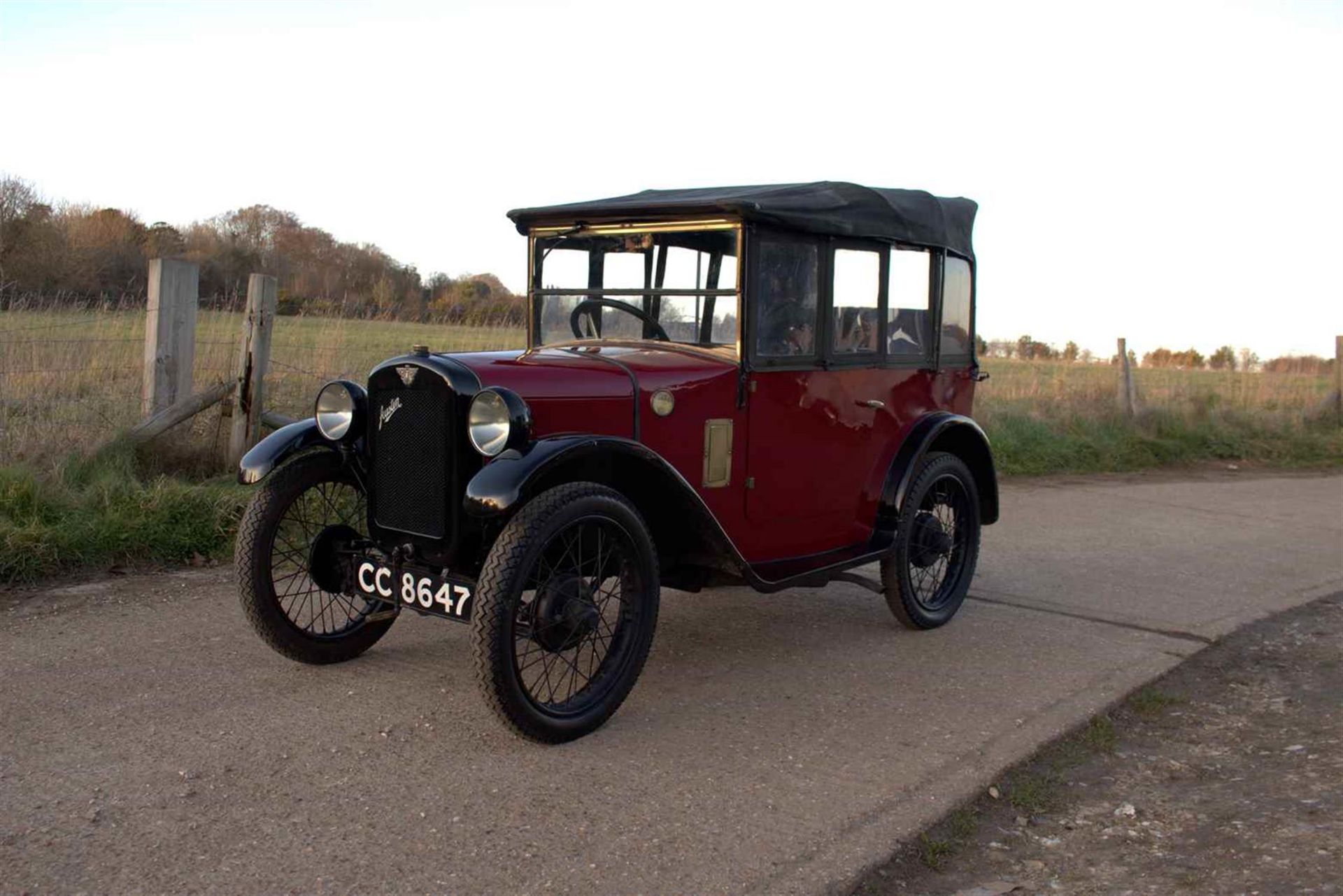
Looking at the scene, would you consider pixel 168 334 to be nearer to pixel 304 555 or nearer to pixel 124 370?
pixel 124 370

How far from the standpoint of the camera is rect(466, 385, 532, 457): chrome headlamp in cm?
380

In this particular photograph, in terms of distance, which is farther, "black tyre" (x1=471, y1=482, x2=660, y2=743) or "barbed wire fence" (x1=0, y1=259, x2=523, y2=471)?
"barbed wire fence" (x1=0, y1=259, x2=523, y2=471)

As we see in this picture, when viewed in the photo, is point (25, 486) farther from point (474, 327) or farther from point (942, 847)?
point (474, 327)

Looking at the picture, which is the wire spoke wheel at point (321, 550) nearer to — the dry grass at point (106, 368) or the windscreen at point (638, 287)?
the windscreen at point (638, 287)

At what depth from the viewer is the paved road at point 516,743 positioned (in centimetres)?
297

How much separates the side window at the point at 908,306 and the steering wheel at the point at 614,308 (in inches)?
45.9

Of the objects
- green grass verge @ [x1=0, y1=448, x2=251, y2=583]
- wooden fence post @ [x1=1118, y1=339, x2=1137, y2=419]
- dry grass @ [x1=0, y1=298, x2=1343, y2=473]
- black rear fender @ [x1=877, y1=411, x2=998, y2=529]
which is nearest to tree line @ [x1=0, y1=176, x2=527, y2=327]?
dry grass @ [x1=0, y1=298, x2=1343, y2=473]

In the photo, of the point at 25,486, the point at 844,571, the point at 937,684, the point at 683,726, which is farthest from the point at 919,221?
the point at 25,486

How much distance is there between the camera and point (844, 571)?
5.26 m

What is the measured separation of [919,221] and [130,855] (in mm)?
4248

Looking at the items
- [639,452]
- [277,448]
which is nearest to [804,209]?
[639,452]

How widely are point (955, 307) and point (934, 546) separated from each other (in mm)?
1317

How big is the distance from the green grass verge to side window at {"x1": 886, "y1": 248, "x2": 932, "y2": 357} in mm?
3789

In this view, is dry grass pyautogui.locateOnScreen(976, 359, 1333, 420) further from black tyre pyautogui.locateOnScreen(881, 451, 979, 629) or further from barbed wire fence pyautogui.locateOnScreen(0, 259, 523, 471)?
barbed wire fence pyautogui.locateOnScreen(0, 259, 523, 471)
